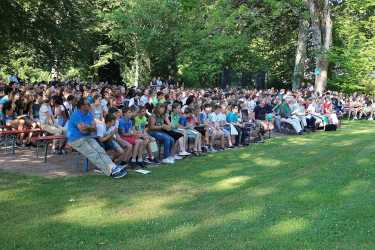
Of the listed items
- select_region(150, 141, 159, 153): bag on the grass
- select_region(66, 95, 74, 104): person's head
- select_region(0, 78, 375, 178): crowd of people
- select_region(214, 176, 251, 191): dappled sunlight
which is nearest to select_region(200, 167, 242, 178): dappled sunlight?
select_region(214, 176, 251, 191): dappled sunlight

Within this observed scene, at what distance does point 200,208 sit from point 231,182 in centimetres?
202

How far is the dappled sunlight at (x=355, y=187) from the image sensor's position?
8234mm

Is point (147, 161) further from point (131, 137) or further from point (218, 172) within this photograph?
point (218, 172)

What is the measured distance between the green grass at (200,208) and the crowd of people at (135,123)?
74cm

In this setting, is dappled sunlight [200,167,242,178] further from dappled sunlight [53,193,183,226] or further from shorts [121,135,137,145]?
dappled sunlight [53,193,183,226]

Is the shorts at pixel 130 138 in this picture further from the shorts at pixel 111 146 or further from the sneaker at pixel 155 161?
the sneaker at pixel 155 161

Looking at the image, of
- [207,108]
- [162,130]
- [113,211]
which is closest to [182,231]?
[113,211]

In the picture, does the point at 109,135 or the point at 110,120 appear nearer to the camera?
the point at 109,135

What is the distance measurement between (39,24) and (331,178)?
13012 mm

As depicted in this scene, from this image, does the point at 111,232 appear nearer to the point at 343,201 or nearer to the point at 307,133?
the point at 343,201

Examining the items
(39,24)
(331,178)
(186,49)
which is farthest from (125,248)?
(186,49)

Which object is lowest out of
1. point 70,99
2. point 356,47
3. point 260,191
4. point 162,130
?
point 260,191

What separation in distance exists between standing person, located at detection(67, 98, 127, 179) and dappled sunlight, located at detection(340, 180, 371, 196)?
3.82 m

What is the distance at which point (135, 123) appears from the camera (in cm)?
1177
